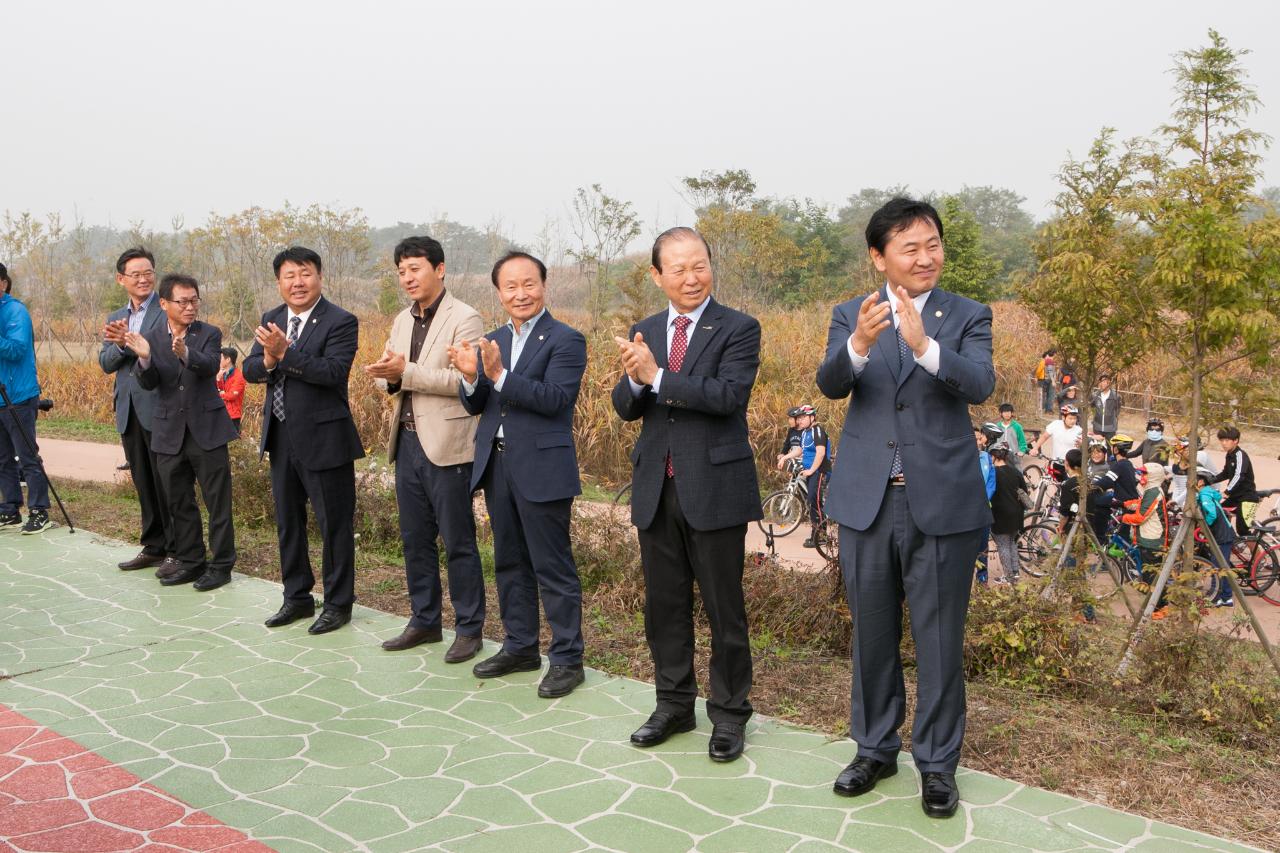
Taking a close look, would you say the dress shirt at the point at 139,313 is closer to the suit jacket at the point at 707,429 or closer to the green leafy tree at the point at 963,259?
the suit jacket at the point at 707,429

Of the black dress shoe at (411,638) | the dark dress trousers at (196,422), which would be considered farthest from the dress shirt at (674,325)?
the dark dress trousers at (196,422)

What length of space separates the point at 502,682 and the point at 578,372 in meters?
1.40

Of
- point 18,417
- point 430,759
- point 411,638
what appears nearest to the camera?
point 430,759

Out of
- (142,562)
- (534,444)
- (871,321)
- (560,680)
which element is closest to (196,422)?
(142,562)

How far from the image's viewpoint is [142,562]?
6664 mm

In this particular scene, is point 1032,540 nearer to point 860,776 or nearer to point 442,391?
point 442,391

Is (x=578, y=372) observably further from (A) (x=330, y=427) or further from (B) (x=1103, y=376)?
(B) (x=1103, y=376)

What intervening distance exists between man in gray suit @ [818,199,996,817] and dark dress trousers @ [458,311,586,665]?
4.50ft

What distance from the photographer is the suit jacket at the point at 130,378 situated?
20.6ft

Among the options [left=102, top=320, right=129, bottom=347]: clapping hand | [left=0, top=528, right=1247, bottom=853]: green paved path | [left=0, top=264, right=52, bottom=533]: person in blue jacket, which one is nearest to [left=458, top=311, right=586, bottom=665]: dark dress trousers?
[left=0, top=528, right=1247, bottom=853]: green paved path

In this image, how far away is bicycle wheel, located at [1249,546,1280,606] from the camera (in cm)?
980

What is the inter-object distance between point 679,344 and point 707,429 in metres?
0.34

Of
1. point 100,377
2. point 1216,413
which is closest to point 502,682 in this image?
point 1216,413

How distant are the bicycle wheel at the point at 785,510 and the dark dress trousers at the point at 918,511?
7.54m
